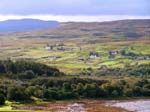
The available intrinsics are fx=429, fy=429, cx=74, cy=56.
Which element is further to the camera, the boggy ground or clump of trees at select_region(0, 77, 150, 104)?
clump of trees at select_region(0, 77, 150, 104)

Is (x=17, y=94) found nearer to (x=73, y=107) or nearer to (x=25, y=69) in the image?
(x=73, y=107)

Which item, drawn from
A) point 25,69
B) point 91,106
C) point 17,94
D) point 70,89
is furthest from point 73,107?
point 25,69

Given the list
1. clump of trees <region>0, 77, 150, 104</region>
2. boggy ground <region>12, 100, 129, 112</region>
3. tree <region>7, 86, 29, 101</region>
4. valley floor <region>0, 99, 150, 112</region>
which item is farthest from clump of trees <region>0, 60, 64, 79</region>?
boggy ground <region>12, 100, 129, 112</region>

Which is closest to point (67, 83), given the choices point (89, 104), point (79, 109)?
point (89, 104)

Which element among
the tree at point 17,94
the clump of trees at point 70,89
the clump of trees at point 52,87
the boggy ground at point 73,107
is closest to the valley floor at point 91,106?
the boggy ground at point 73,107

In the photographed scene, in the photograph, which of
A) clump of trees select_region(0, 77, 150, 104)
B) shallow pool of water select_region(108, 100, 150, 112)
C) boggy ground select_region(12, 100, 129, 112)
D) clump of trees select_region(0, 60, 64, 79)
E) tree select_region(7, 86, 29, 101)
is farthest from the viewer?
clump of trees select_region(0, 60, 64, 79)

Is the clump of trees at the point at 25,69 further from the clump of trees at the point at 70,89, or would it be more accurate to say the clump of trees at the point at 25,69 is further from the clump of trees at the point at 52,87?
the clump of trees at the point at 70,89

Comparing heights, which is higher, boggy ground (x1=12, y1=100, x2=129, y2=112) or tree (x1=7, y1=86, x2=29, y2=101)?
tree (x1=7, y1=86, x2=29, y2=101)

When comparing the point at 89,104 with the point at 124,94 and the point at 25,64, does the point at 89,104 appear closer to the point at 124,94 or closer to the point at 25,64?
the point at 124,94

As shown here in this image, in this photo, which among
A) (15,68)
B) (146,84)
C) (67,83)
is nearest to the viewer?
(67,83)

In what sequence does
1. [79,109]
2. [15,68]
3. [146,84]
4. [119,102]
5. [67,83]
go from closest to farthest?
[79,109] → [119,102] → [67,83] → [146,84] → [15,68]

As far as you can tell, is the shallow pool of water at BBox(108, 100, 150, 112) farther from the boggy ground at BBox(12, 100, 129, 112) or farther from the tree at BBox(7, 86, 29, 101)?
the tree at BBox(7, 86, 29, 101)
